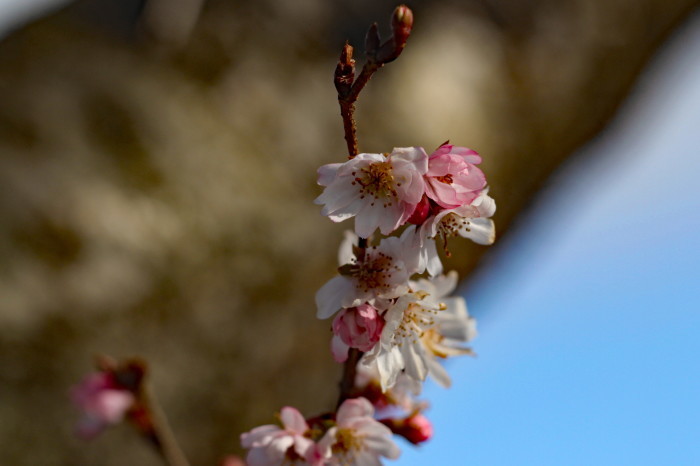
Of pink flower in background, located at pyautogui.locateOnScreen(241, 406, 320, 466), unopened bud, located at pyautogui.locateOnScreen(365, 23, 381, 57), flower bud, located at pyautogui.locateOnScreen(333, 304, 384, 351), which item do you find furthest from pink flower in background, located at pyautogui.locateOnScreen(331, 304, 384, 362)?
unopened bud, located at pyautogui.locateOnScreen(365, 23, 381, 57)

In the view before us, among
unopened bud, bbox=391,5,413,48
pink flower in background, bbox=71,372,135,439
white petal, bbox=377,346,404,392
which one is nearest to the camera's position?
unopened bud, bbox=391,5,413,48

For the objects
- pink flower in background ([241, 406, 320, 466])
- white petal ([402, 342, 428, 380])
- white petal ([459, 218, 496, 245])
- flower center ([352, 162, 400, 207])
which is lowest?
pink flower in background ([241, 406, 320, 466])

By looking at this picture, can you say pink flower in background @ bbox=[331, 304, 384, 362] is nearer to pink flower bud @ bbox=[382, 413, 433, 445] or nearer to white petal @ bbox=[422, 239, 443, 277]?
white petal @ bbox=[422, 239, 443, 277]

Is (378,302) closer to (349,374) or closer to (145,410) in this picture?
(349,374)

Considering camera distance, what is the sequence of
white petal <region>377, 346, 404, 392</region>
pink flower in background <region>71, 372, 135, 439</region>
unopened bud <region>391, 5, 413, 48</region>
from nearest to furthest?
unopened bud <region>391, 5, 413, 48</region> → white petal <region>377, 346, 404, 392</region> → pink flower in background <region>71, 372, 135, 439</region>

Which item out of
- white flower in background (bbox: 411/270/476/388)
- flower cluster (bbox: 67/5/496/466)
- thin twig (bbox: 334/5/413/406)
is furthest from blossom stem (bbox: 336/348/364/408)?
thin twig (bbox: 334/5/413/406)

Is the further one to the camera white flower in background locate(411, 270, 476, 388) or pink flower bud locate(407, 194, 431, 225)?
white flower in background locate(411, 270, 476, 388)

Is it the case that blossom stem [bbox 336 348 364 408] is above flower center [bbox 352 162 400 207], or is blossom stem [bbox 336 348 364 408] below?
below

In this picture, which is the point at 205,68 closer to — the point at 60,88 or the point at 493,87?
the point at 60,88
